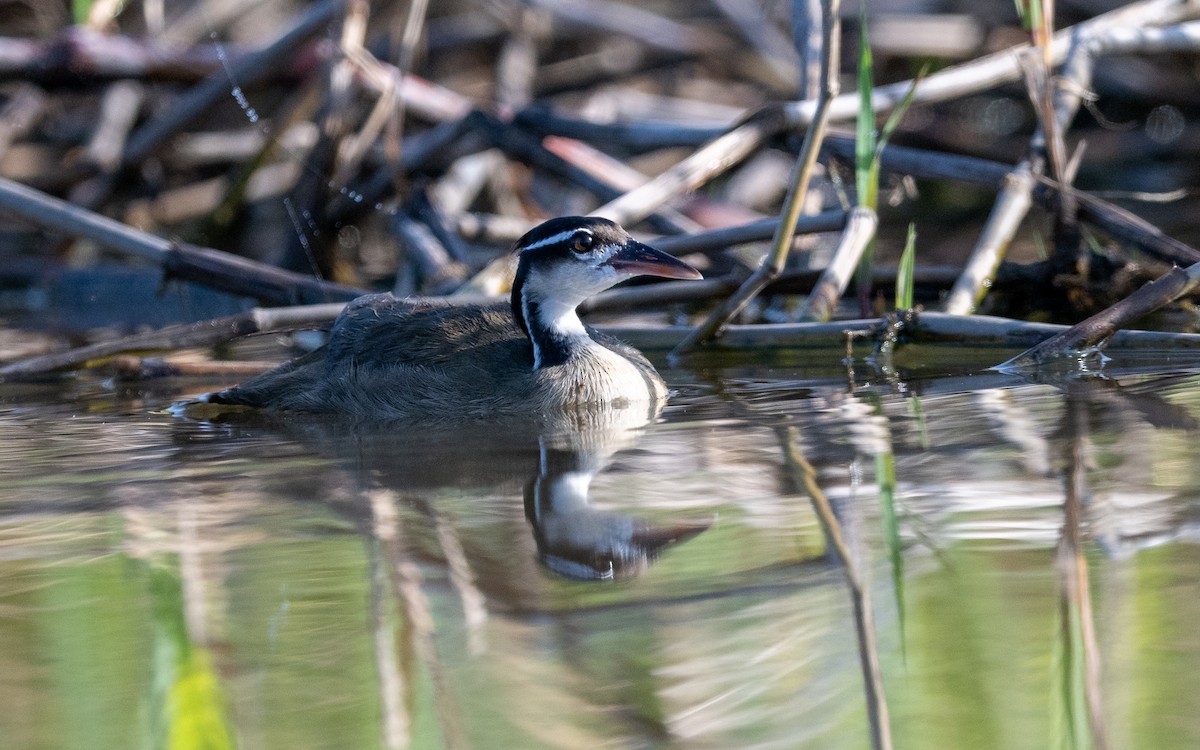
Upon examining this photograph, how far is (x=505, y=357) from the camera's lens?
16.8 ft

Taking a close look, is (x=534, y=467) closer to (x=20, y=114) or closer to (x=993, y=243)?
(x=993, y=243)

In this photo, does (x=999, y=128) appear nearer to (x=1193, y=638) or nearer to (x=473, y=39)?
(x=473, y=39)

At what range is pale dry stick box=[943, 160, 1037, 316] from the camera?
559 centimetres

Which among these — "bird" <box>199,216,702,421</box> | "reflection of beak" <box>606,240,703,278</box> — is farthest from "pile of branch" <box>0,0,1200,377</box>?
"bird" <box>199,216,702,421</box>

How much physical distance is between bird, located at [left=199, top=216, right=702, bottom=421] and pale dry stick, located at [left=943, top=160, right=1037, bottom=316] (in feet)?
3.86

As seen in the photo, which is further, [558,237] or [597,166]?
[597,166]

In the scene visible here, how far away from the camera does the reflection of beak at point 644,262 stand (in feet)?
16.7

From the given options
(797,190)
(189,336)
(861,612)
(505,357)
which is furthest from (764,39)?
(861,612)

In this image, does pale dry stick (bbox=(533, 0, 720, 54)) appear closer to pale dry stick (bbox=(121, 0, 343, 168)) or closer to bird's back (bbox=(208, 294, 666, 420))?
pale dry stick (bbox=(121, 0, 343, 168))

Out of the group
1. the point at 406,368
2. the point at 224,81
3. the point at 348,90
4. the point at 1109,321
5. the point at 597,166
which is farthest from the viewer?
the point at 224,81

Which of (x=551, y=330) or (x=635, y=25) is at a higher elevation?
(x=635, y=25)

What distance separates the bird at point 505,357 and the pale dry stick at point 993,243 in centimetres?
118

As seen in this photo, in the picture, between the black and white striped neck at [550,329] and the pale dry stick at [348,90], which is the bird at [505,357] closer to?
the black and white striped neck at [550,329]

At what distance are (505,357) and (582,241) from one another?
50 centimetres
